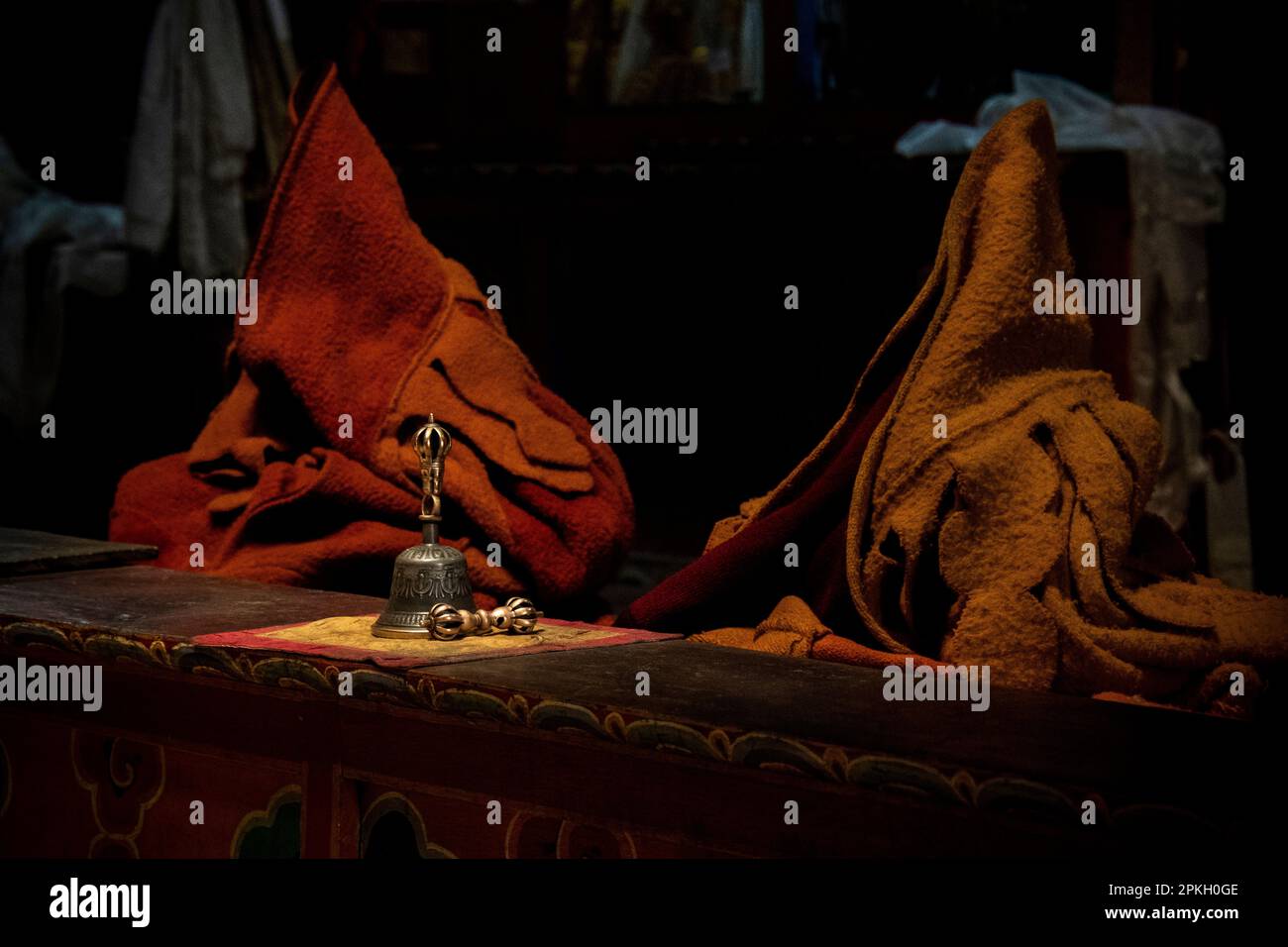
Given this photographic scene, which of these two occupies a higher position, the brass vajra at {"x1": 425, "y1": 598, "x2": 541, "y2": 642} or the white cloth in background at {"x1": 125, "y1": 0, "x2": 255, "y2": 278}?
the white cloth in background at {"x1": 125, "y1": 0, "x2": 255, "y2": 278}

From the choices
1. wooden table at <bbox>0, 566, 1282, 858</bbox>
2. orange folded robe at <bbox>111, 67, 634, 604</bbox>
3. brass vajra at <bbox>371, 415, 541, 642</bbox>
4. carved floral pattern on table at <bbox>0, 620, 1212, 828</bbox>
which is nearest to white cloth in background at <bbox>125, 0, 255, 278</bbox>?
orange folded robe at <bbox>111, 67, 634, 604</bbox>

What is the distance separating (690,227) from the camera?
4305 millimetres

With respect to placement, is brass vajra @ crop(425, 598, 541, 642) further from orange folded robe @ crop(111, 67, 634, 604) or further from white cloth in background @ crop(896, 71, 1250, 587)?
white cloth in background @ crop(896, 71, 1250, 587)

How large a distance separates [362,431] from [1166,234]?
230 cm

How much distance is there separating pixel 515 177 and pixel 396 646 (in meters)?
2.80

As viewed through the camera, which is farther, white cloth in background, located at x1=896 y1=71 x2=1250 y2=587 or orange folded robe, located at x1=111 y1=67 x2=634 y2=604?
white cloth in background, located at x1=896 y1=71 x2=1250 y2=587

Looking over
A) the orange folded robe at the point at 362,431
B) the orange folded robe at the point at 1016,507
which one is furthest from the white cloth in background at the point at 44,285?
the orange folded robe at the point at 1016,507

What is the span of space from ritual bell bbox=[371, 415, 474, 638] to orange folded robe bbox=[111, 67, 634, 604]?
0.58 m

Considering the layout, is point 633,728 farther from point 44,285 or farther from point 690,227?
point 44,285

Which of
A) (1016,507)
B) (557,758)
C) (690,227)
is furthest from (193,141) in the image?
(557,758)

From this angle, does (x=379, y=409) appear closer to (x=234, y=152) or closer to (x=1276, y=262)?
(x=1276, y=262)

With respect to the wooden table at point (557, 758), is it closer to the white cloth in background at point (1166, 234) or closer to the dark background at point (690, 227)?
the dark background at point (690, 227)

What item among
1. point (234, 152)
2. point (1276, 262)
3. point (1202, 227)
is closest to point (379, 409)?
point (1276, 262)

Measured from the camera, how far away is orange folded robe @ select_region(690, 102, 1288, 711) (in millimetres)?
1874
